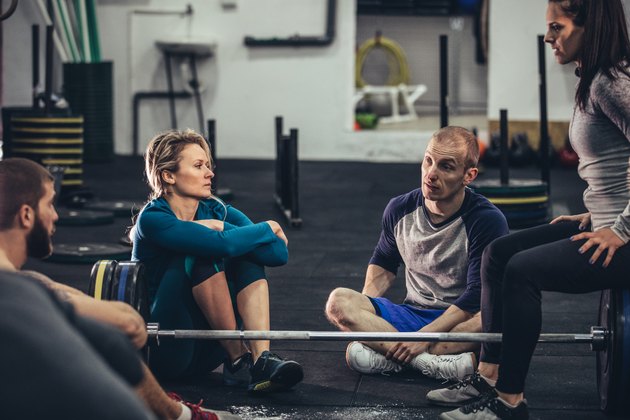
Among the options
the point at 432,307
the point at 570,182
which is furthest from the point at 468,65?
→ the point at 432,307

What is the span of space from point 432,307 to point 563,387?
0.46 m

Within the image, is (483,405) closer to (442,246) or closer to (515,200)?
(442,246)

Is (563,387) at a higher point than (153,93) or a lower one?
lower

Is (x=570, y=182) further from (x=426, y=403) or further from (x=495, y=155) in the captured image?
(x=426, y=403)

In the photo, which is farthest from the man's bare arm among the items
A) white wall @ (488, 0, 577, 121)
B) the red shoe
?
white wall @ (488, 0, 577, 121)

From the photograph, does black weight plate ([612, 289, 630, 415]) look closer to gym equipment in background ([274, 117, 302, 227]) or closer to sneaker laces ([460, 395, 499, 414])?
sneaker laces ([460, 395, 499, 414])

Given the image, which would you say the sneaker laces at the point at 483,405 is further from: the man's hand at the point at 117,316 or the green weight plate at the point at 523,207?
the green weight plate at the point at 523,207

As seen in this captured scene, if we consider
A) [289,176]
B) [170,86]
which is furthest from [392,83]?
[289,176]

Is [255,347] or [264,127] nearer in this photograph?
[255,347]

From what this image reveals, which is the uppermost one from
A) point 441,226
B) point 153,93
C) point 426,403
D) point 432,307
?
point 153,93

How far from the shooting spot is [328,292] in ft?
15.7

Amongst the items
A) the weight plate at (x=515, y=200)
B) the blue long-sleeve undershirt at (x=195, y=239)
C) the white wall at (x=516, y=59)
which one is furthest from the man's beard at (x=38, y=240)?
the white wall at (x=516, y=59)

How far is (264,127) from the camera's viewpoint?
35.7 feet

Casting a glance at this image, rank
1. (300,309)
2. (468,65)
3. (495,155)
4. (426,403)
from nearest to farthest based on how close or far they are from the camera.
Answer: (426,403) → (300,309) → (495,155) → (468,65)
